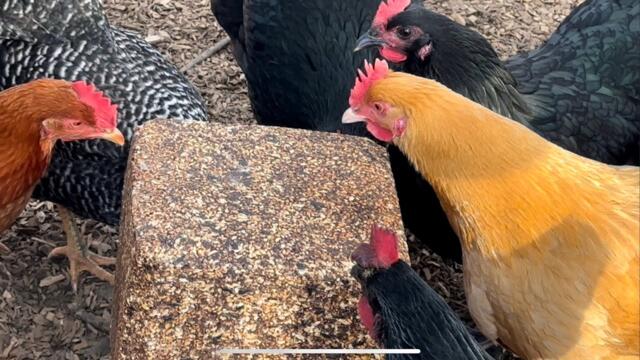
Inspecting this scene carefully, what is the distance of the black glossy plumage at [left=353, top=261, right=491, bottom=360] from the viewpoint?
198cm

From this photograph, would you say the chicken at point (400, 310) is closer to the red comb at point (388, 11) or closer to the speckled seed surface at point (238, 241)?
the speckled seed surface at point (238, 241)

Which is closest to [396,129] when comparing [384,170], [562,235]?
[384,170]

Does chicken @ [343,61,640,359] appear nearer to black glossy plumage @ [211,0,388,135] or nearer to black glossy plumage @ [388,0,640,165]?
black glossy plumage @ [388,0,640,165]

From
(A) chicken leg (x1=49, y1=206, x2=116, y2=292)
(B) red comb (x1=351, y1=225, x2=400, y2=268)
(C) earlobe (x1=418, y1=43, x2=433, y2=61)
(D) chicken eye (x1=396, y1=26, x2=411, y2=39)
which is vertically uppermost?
(D) chicken eye (x1=396, y1=26, x2=411, y2=39)

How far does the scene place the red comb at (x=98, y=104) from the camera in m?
2.61

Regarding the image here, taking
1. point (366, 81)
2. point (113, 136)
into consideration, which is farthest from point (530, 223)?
point (113, 136)

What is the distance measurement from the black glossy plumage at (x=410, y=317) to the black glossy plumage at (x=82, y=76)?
53.6 inches

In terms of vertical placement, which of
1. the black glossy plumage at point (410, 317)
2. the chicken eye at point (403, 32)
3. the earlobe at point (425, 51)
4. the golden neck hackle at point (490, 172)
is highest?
the chicken eye at point (403, 32)

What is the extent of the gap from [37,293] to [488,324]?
183 cm

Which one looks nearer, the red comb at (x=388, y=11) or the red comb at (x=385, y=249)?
the red comb at (x=385, y=249)

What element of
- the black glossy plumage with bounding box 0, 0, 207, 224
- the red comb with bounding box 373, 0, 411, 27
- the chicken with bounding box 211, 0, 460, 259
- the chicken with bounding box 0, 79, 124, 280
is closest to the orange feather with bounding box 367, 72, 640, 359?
the red comb with bounding box 373, 0, 411, 27

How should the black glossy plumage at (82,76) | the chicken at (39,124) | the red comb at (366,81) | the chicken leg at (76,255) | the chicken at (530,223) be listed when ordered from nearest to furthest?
the chicken at (530,223)
the red comb at (366,81)
the chicken at (39,124)
the black glossy plumage at (82,76)
the chicken leg at (76,255)

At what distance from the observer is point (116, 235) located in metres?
3.48

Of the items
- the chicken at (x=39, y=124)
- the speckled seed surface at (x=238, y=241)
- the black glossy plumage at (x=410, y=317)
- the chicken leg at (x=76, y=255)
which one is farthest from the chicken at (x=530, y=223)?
the chicken leg at (x=76, y=255)
